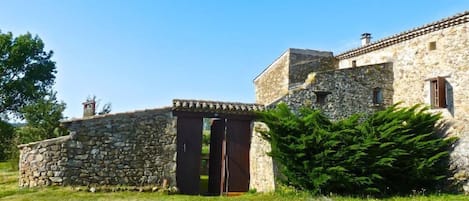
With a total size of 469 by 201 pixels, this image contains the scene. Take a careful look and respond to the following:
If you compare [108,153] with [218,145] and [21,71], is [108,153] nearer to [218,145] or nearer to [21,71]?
[218,145]

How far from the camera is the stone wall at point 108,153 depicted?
562 inches

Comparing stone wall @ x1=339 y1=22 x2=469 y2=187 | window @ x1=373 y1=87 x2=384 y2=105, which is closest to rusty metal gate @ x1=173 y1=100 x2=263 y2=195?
window @ x1=373 y1=87 x2=384 y2=105

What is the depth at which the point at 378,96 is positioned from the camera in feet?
62.2

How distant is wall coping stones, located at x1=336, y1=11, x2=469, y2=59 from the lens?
15.8 meters

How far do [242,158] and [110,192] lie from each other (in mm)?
4885

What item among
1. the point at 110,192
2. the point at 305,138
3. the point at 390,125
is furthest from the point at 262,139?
the point at 110,192

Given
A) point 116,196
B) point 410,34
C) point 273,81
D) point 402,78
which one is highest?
point 410,34

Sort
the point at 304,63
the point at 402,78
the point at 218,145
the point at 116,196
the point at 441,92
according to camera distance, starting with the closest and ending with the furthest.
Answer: the point at 116,196 < the point at 441,92 < the point at 218,145 < the point at 402,78 < the point at 304,63

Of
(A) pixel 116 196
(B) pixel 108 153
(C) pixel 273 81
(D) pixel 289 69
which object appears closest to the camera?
(A) pixel 116 196

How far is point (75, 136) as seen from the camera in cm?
1451

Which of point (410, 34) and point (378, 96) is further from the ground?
point (410, 34)

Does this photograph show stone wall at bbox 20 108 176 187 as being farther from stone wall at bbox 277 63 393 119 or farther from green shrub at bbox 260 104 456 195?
stone wall at bbox 277 63 393 119

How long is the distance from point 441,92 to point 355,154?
4.89 metres

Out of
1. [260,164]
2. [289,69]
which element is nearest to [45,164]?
[260,164]
